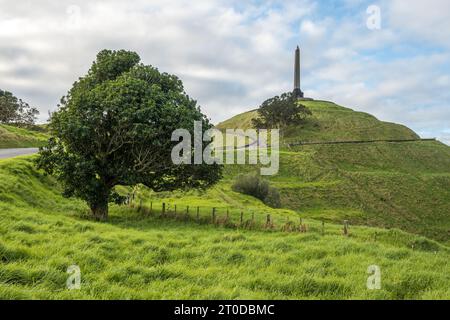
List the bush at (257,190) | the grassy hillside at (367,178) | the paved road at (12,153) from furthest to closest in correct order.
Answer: the grassy hillside at (367,178) → the bush at (257,190) → the paved road at (12,153)

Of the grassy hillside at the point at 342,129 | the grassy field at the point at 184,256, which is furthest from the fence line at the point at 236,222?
the grassy hillside at the point at 342,129

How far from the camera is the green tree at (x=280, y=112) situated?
12731 cm

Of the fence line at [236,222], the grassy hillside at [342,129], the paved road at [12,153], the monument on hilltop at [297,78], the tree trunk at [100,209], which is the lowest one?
the fence line at [236,222]

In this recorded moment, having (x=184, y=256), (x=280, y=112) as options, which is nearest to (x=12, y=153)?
(x=184, y=256)

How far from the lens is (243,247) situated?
64.0ft

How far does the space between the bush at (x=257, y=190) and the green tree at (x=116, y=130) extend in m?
27.9

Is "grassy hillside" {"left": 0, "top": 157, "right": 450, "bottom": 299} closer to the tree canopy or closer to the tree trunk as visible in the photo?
the tree trunk

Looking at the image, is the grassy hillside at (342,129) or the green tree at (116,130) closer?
the green tree at (116,130)

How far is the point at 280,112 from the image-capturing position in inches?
5002

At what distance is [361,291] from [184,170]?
21213 millimetres

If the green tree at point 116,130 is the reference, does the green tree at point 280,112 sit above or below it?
above

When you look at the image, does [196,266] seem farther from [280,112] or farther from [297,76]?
[297,76]

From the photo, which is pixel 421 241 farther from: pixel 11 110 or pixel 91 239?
pixel 11 110

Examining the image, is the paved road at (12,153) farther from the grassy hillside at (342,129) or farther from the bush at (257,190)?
the grassy hillside at (342,129)
